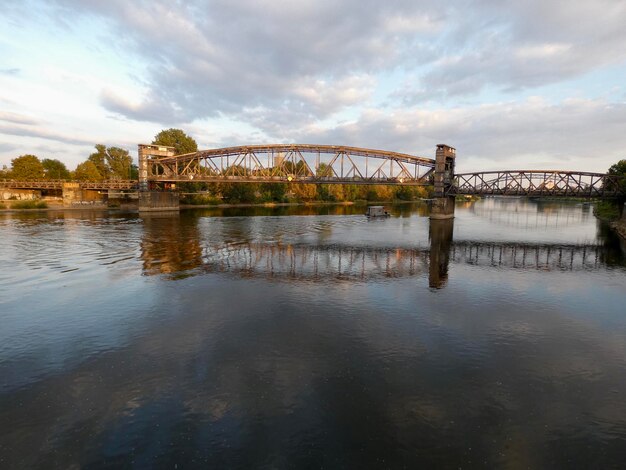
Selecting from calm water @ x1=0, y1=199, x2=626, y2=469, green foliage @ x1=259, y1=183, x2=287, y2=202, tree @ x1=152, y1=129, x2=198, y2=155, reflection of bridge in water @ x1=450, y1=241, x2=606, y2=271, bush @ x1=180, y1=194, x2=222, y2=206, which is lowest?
calm water @ x1=0, y1=199, x2=626, y2=469

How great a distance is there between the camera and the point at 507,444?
10500 millimetres

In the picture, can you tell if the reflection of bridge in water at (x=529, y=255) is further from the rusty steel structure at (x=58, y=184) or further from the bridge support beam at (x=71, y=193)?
the bridge support beam at (x=71, y=193)

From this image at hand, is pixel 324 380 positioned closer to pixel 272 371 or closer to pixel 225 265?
pixel 272 371

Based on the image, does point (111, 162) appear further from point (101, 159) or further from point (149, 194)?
point (149, 194)

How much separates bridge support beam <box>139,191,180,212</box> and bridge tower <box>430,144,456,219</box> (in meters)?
77.3

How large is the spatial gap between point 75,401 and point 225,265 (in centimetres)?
2359

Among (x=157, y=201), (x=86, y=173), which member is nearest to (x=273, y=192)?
(x=157, y=201)

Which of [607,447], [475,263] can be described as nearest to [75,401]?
[607,447]

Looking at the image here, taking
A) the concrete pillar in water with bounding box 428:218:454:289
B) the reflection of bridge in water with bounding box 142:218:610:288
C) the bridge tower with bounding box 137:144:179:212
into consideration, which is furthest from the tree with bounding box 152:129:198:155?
the concrete pillar in water with bounding box 428:218:454:289

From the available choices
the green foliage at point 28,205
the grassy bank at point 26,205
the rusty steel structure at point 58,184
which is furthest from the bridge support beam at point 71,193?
the green foliage at point 28,205

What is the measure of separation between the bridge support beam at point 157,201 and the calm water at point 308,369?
73.3m

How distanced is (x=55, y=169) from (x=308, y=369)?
641ft

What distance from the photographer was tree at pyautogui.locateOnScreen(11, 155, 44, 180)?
433 ft

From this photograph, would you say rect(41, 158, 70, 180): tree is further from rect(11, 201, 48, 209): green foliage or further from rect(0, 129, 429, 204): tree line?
rect(11, 201, 48, 209): green foliage
